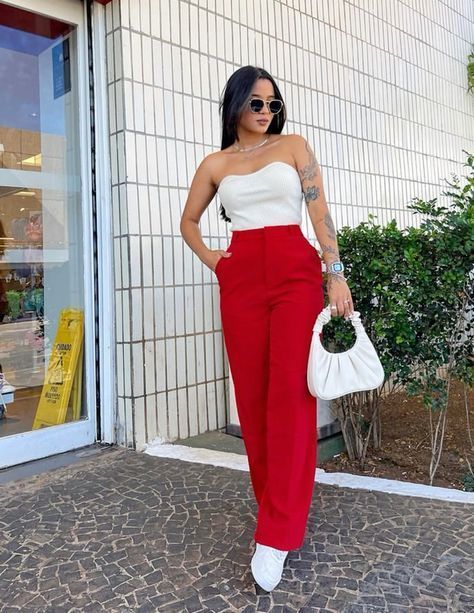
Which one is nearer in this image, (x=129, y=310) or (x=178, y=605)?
Answer: (x=178, y=605)

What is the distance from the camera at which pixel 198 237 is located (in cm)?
234

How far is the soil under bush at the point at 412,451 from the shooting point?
3.82 meters

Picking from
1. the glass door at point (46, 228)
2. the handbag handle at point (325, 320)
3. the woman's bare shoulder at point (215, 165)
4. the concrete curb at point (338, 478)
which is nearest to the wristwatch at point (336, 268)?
the handbag handle at point (325, 320)

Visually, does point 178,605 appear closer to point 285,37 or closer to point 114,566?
point 114,566

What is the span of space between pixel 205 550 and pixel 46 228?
2437mm

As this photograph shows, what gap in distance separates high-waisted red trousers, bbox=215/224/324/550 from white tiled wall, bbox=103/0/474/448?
167cm

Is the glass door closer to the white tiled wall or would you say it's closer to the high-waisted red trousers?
the white tiled wall

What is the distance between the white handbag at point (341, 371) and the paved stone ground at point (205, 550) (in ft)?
2.28

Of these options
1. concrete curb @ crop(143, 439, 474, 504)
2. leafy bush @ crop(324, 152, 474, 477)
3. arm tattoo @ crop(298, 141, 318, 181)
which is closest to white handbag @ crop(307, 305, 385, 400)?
arm tattoo @ crop(298, 141, 318, 181)

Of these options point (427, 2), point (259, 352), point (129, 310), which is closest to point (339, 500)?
point (259, 352)

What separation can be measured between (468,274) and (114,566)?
247cm

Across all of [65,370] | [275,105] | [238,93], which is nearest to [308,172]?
[275,105]

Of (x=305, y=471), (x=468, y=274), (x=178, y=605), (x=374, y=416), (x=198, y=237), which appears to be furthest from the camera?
(x=374, y=416)

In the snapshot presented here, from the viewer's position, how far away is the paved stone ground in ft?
6.15
